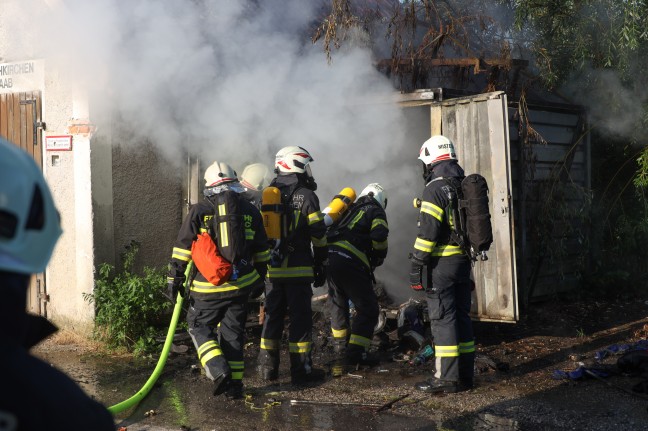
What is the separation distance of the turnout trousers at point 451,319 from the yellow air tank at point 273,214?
137 centimetres

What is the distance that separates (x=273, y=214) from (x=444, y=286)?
62.8 inches

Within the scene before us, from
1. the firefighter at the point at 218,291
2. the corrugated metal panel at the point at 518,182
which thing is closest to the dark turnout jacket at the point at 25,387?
the firefighter at the point at 218,291

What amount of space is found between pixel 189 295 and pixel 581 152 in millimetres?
5775

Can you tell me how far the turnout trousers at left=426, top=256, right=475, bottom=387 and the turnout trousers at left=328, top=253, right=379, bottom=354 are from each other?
3.53 feet

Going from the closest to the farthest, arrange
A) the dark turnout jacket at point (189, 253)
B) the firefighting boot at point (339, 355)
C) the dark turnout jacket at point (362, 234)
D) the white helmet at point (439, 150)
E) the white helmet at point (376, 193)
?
the dark turnout jacket at point (189, 253), the white helmet at point (439, 150), the firefighting boot at point (339, 355), the dark turnout jacket at point (362, 234), the white helmet at point (376, 193)

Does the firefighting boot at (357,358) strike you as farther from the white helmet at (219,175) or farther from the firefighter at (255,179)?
the white helmet at (219,175)

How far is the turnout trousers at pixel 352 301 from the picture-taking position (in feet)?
22.8

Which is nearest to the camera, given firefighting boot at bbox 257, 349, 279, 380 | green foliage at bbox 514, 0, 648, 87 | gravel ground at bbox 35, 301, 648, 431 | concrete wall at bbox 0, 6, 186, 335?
gravel ground at bbox 35, 301, 648, 431

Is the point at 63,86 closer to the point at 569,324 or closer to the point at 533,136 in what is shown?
the point at 533,136

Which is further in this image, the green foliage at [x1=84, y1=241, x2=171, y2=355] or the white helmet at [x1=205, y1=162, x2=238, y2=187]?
the green foliage at [x1=84, y1=241, x2=171, y2=355]

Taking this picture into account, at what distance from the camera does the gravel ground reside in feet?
16.9

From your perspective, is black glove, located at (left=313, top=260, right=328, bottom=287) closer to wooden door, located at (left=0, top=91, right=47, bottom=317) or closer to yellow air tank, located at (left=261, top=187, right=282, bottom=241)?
yellow air tank, located at (left=261, top=187, right=282, bottom=241)

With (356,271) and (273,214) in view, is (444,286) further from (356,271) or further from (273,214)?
(273,214)

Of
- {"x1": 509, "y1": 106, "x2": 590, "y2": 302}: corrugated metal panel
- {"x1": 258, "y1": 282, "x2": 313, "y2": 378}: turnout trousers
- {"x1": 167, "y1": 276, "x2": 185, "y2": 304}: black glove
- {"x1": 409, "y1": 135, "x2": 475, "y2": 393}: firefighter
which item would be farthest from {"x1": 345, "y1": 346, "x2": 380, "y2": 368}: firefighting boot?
{"x1": 509, "y1": 106, "x2": 590, "y2": 302}: corrugated metal panel
